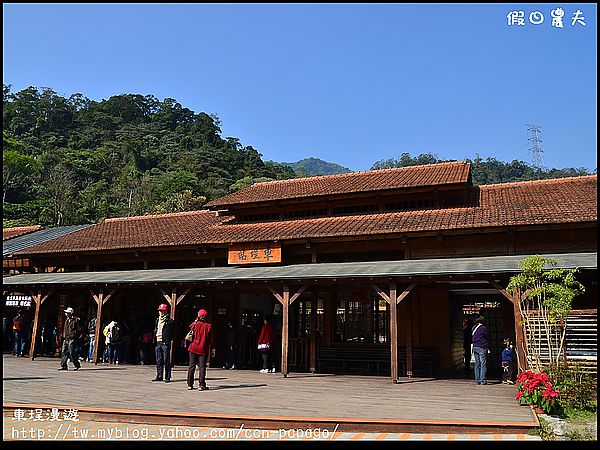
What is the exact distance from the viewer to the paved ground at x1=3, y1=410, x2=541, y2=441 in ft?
19.2

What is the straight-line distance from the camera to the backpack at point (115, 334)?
15758mm

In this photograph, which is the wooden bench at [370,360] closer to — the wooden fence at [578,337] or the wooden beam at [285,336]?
the wooden beam at [285,336]

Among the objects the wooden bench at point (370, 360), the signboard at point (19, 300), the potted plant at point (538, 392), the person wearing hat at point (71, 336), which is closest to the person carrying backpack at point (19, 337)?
the signboard at point (19, 300)

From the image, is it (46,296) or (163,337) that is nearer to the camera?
(163,337)

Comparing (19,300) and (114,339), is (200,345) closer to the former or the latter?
(114,339)

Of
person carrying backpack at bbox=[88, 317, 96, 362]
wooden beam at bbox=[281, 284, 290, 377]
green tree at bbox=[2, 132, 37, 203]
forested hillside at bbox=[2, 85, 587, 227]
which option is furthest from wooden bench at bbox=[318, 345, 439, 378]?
green tree at bbox=[2, 132, 37, 203]

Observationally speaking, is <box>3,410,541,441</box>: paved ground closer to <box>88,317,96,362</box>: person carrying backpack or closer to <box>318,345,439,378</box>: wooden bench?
<box>318,345,439,378</box>: wooden bench

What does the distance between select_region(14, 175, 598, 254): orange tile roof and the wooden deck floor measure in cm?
388

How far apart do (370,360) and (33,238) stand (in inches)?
646

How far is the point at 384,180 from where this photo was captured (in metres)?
17.3

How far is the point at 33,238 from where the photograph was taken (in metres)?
23.5

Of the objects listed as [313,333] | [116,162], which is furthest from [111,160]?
[313,333]
